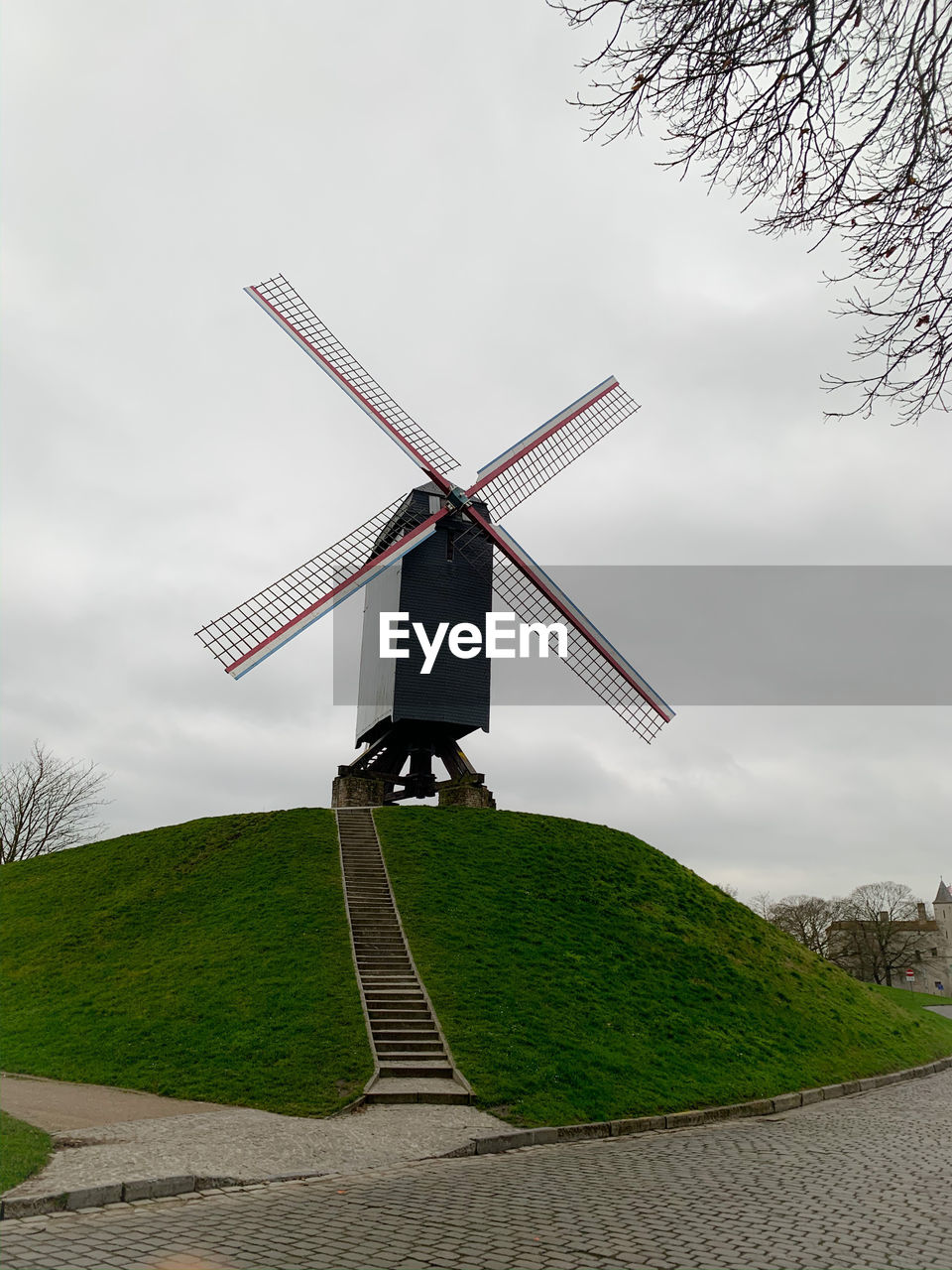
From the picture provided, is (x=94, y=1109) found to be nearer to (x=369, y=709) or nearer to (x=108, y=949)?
(x=108, y=949)

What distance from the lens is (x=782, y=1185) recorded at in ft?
31.4

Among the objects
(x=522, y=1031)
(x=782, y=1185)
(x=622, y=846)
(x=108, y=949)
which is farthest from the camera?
(x=622, y=846)

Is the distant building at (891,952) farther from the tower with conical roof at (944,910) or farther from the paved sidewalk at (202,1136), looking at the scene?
the paved sidewalk at (202,1136)

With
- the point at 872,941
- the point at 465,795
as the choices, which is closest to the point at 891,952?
the point at 872,941

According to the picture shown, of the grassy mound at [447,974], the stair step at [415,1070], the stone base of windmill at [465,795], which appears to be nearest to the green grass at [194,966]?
the grassy mound at [447,974]

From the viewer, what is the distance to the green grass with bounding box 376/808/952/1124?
16.1 meters

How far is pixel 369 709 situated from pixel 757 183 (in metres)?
26.6

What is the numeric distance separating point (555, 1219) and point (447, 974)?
1161 centimetres

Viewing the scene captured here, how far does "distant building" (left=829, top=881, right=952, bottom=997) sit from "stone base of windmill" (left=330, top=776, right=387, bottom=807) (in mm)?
64179

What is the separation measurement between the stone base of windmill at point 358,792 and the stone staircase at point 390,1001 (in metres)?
3.59

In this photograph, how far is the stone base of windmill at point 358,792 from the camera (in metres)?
30.3

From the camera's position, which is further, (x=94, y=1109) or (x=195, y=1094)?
(x=195, y=1094)

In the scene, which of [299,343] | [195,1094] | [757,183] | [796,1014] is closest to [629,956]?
[796,1014]

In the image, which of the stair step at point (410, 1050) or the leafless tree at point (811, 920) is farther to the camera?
the leafless tree at point (811, 920)
